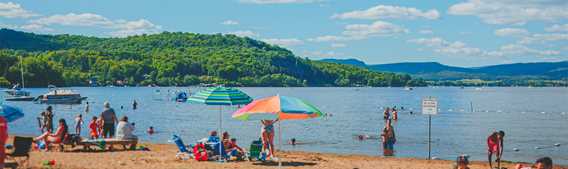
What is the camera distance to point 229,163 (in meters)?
20.0

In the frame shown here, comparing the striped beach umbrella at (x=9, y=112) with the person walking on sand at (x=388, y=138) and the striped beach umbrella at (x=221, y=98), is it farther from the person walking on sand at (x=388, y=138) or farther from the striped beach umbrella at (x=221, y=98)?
the person walking on sand at (x=388, y=138)

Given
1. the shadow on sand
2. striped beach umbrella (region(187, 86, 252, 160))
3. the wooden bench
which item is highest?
striped beach umbrella (region(187, 86, 252, 160))

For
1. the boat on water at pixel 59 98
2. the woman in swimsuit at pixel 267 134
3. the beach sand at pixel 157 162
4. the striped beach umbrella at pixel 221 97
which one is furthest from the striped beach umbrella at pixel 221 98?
the boat on water at pixel 59 98

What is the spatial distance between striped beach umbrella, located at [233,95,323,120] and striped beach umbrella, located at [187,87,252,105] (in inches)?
65.4

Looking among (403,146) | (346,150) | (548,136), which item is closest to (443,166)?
(346,150)

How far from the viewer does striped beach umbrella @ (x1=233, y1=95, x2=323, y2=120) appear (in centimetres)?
1752

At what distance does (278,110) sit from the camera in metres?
17.4

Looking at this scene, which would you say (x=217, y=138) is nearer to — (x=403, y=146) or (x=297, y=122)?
(x=403, y=146)

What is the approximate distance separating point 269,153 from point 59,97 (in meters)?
74.2

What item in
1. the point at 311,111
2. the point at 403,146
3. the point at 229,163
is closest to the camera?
the point at 311,111

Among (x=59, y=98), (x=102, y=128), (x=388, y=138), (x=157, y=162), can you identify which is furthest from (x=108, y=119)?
(x=59, y=98)

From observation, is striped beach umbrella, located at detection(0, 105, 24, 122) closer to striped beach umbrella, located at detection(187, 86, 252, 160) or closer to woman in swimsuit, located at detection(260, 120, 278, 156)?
striped beach umbrella, located at detection(187, 86, 252, 160)

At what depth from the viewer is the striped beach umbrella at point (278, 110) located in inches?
690

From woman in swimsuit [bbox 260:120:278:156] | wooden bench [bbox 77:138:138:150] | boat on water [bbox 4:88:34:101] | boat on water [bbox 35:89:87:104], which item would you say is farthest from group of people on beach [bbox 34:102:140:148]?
boat on water [bbox 4:88:34:101]
